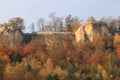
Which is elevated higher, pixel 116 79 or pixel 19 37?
pixel 19 37

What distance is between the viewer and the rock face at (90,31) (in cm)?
7900

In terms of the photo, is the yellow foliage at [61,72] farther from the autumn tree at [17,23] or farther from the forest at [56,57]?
the autumn tree at [17,23]

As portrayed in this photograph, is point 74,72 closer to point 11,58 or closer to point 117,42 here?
point 11,58

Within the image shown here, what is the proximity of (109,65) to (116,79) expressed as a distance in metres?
4.60

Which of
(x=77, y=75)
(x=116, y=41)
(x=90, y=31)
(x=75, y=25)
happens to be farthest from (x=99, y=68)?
(x=75, y=25)

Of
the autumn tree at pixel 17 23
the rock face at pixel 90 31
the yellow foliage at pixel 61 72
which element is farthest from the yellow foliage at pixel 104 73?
the autumn tree at pixel 17 23

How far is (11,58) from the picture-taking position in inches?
2731

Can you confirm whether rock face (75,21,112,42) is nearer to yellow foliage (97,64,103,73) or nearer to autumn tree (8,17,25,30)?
autumn tree (8,17,25,30)

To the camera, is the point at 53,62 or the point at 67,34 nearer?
the point at 53,62

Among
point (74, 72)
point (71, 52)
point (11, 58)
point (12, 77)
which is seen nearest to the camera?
point (12, 77)

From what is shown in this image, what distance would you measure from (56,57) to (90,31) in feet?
33.8

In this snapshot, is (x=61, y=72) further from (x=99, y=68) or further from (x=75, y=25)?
(x=75, y=25)

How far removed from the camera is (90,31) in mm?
79250

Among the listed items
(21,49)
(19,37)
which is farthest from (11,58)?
(19,37)
